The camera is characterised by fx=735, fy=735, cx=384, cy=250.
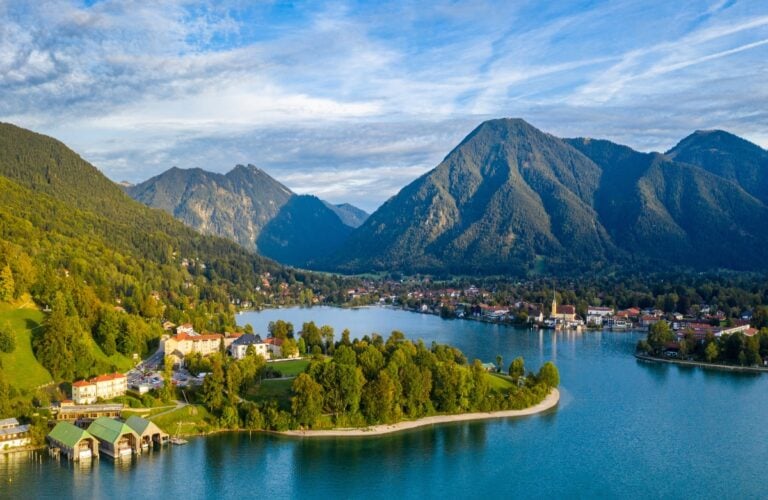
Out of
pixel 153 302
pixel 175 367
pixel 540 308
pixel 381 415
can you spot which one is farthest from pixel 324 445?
pixel 540 308

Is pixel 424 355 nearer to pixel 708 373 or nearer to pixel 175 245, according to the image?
pixel 708 373

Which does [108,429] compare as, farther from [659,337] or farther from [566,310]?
[566,310]

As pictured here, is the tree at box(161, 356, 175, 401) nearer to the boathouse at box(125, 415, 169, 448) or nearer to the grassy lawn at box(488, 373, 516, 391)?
the boathouse at box(125, 415, 169, 448)

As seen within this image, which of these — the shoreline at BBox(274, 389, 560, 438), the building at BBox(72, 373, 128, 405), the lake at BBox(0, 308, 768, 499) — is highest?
the building at BBox(72, 373, 128, 405)

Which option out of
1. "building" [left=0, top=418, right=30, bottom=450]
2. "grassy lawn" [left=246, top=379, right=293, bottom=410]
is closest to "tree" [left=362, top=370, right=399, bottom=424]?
"grassy lawn" [left=246, top=379, right=293, bottom=410]

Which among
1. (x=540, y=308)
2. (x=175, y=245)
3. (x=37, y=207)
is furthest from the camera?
(x=175, y=245)
